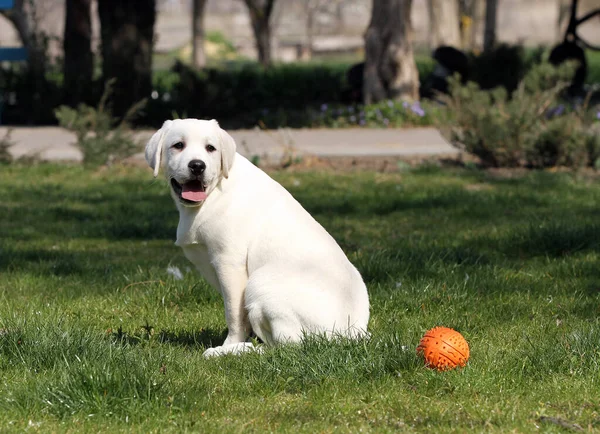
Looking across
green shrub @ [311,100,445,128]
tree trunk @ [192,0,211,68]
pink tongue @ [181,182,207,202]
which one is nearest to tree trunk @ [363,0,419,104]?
green shrub @ [311,100,445,128]

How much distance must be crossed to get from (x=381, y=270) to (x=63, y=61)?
→ 14.0m

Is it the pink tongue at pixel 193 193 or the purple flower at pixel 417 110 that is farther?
the purple flower at pixel 417 110

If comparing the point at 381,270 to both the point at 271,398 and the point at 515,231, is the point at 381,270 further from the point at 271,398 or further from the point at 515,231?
the point at 271,398

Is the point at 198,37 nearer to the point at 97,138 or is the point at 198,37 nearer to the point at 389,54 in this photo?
the point at 389,54

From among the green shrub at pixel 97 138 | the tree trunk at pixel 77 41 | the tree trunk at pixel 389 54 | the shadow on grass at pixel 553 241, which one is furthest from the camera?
the tree trunk at pixel 77 41

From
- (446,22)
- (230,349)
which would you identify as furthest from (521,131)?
(446,22)

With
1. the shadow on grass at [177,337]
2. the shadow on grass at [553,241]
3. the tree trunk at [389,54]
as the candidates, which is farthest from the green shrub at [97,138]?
the tree trunk at [389,54]

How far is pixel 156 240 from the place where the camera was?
822cm

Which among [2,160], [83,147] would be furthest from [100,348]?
[2,160]

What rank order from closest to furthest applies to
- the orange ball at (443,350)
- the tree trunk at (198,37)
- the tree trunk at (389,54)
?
1. the orange ball at (443,350)
2. the tree trunk at (389,54)
3. the tree trunk at (198,37)

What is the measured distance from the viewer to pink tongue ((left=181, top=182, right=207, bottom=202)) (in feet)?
15.4

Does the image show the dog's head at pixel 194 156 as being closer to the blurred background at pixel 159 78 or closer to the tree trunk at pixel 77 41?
the blurred background at pixel 159 78

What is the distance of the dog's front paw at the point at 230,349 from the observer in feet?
15.7

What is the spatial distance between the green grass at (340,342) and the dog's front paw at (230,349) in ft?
0.34
